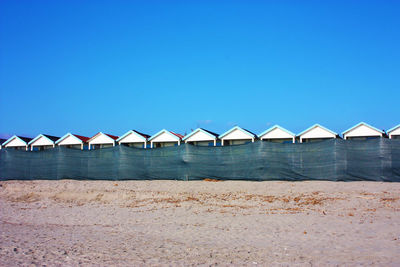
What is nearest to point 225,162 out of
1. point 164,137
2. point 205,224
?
point 205,224

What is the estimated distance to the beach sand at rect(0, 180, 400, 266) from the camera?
250 inches

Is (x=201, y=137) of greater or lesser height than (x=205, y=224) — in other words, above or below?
above

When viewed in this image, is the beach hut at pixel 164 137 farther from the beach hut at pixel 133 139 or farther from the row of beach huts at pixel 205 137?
the beach hut at pixel 133 139

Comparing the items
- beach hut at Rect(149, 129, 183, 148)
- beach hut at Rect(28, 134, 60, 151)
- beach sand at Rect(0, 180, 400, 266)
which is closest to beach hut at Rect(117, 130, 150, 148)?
beach hut at Rect(149, 129, 183, 148)

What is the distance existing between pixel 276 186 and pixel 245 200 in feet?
9.46

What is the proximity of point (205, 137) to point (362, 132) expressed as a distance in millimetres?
11453

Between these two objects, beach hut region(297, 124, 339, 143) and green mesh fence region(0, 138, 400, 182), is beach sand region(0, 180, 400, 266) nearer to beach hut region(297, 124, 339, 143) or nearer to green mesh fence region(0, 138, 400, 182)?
green mesh fence region(0, 138, 400, 182)

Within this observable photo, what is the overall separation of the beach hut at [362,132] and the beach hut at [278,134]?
4.00 m

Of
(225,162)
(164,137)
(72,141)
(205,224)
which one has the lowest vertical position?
(205,224)

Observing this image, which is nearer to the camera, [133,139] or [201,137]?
[201,137]

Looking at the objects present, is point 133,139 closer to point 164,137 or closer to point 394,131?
point 164,137

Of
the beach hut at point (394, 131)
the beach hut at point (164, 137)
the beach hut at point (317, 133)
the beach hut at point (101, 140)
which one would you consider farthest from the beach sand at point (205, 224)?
the beach hut at point (101, 140)

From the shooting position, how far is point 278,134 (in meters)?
26.0

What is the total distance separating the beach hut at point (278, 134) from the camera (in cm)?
2573
